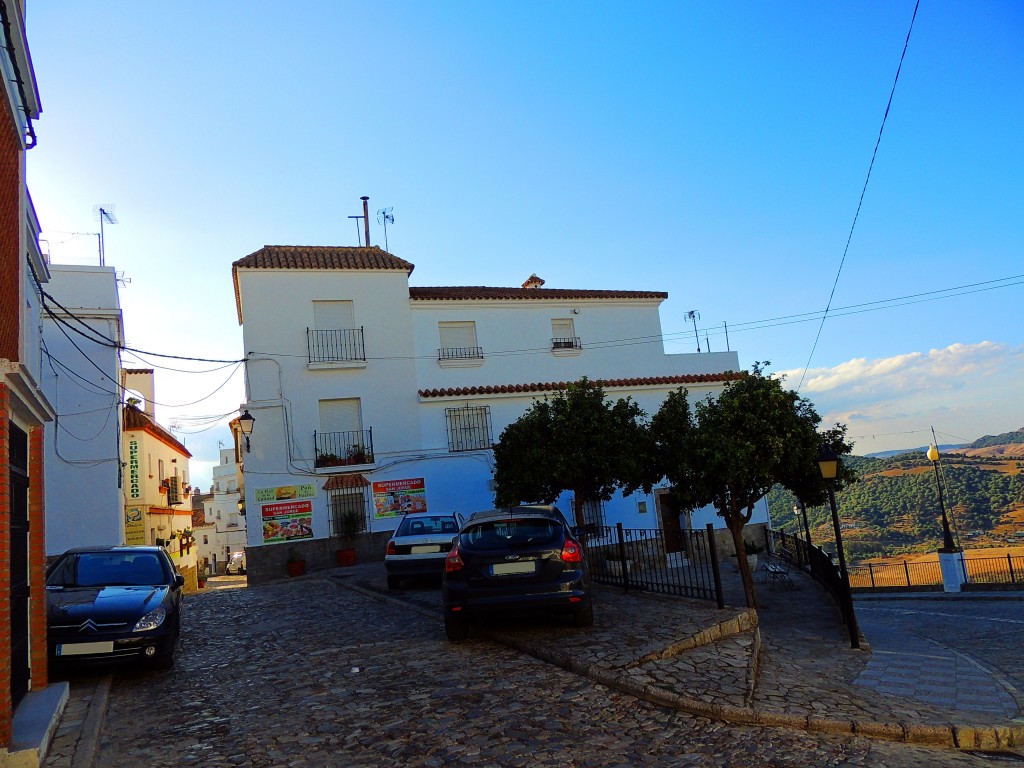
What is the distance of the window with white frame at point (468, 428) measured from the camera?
79.8 ft

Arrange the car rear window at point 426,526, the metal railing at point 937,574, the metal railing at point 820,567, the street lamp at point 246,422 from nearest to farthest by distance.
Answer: the metal railing at point 820,567 < the car rear window at point 426,526 < the metal railing at point 937,574 < the street lamp at point 246,422

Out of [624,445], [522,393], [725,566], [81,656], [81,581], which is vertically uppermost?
[522,393]

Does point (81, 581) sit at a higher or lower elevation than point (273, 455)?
lower

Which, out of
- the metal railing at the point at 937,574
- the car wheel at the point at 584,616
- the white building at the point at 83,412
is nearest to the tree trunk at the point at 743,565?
the car wheel at the point at 584,616

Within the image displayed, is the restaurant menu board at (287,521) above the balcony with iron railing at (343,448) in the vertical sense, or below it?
below

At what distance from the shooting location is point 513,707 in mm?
5719

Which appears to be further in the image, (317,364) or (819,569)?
(317,364)

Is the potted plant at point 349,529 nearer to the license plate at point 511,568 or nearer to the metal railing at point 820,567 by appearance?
the metal railing at point 820,567

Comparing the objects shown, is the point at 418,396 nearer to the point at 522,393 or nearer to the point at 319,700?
the point at 522,393

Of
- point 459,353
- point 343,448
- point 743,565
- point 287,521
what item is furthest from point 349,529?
point 743,565

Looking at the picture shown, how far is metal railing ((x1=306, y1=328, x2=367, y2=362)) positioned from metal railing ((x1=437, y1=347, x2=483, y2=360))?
2766 millimetres

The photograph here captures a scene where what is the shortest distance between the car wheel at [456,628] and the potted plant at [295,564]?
14.2 meters

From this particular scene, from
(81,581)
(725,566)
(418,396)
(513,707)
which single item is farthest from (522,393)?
(513,707)

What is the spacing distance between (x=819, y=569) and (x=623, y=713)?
11219 mm
